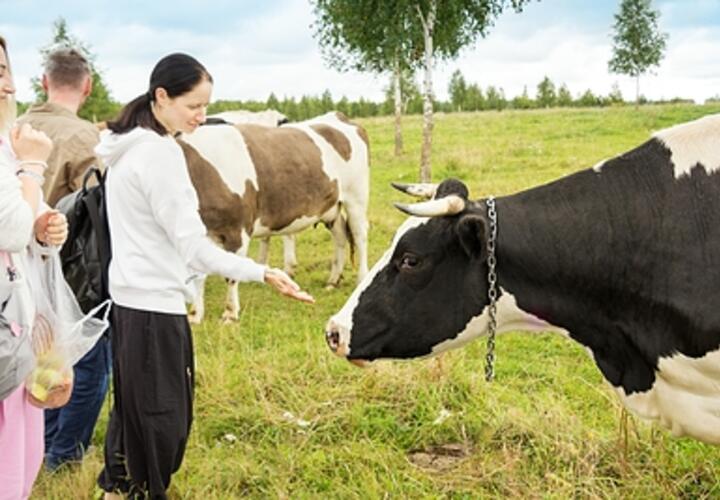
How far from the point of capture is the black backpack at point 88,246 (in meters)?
3.66

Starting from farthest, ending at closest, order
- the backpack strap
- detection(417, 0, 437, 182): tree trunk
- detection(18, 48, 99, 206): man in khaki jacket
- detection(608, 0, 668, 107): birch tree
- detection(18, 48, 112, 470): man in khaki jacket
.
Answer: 1. detection(608, 0, 668, 107): birch tree
2. detection(417, 0, 437, 182): tree trunk
3. detection(18, 48, 99, 206): man in khaki jacket
4. detection(18, 48, 112, 470): man in khaki jacket
5. the backpack strap

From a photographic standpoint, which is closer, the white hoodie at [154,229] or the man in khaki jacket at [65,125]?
the white hoodie at [154,229]

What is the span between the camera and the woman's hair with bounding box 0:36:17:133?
2588 mm

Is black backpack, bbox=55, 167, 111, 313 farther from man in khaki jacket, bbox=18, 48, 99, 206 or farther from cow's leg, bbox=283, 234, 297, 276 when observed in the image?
cow's leg, bbox=283, 234, 297, 276

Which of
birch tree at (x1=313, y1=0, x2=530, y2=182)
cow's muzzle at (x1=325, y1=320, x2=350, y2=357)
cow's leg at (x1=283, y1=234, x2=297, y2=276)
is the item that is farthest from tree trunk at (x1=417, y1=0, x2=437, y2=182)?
cow's muzzle at (x1=325, y1=320, x2=350, y2=357)

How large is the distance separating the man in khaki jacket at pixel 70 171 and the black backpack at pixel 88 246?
63 centimetres

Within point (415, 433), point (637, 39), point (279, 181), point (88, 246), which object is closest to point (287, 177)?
point (279, 181)

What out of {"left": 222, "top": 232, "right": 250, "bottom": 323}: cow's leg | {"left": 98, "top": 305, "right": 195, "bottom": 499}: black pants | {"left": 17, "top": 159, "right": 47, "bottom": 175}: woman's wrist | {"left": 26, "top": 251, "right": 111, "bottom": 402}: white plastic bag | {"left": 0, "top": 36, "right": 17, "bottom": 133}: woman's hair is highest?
{"left": 0, "top": 36, "right": 17, "bottom": 133}: woman's hair

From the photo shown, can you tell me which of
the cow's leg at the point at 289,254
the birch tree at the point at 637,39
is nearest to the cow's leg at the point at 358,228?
the cow's leg at the point at 289,254

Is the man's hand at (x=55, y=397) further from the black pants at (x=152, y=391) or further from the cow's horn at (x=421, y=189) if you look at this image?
the cow's horn at (x=421, y=189)

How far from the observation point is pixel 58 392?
9.31ft

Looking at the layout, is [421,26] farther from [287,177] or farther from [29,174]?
[29,174]

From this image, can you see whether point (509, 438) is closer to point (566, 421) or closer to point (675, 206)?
point (566, 421)

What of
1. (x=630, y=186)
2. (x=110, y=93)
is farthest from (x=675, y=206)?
(x=110, y=93)
